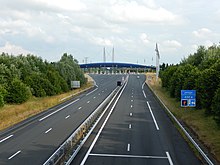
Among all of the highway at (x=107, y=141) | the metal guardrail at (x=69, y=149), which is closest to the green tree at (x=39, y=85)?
the highway at (x=107, y=141)

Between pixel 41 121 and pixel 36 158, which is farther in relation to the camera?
pixel 41 121

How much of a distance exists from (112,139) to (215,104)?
9.76m

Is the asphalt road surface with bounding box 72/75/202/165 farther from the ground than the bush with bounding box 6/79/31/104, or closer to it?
closer to it

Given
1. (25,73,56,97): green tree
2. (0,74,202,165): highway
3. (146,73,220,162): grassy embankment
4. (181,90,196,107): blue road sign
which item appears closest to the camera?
(0,74,202,165): highway

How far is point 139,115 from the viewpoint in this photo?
158 ft

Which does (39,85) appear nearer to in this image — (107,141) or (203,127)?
(203,127)

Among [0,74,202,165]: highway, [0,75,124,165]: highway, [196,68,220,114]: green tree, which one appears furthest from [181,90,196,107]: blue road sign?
[0,75,124,165]: highway

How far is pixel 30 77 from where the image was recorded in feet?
251

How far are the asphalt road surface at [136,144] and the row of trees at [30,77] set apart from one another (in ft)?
80.1

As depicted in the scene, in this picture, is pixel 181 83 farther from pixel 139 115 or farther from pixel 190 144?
pixel 190 144

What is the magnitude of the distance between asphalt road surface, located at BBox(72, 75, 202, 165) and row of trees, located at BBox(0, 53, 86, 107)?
2440cm

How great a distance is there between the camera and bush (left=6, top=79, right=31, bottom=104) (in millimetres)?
63250

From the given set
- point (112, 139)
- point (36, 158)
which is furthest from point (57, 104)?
point (36, 158)

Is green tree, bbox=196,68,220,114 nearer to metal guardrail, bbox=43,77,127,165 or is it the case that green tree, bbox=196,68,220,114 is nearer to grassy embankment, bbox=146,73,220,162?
grassy embankment, bbox=146,73,220,162
